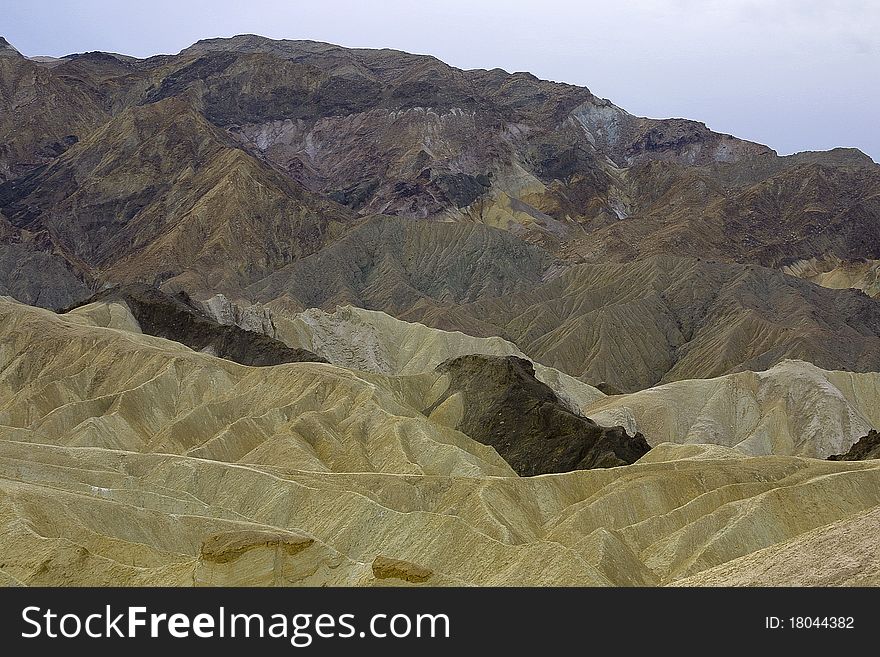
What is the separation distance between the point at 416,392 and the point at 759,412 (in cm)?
3001

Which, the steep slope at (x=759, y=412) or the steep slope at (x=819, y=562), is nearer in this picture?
the steep slope at (x=819, y=562)

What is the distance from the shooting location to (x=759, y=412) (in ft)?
Answer: 303

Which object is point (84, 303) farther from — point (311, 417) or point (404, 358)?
point (311, 417)

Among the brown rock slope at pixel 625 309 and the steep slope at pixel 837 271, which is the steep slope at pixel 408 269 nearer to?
the brown rock slope at pixel 625 309

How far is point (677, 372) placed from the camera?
135 meters

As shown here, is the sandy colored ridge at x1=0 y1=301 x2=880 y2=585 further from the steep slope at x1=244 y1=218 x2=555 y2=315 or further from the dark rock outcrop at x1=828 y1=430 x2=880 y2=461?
the steep slope at x1=244 y1=218 x2=555 y2=315

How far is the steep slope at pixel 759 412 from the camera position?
86.9 m

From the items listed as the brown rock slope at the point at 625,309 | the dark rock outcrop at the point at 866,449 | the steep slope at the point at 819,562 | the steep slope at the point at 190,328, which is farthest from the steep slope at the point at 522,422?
the brown rock slope at the point at 625,309

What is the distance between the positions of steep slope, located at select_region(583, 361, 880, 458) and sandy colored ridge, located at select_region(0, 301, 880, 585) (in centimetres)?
1938

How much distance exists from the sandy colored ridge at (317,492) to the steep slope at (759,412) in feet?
63.6

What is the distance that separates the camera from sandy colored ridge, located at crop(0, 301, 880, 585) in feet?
109

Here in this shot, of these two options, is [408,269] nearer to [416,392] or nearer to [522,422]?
[416,392]

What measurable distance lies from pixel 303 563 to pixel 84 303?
82332mm
